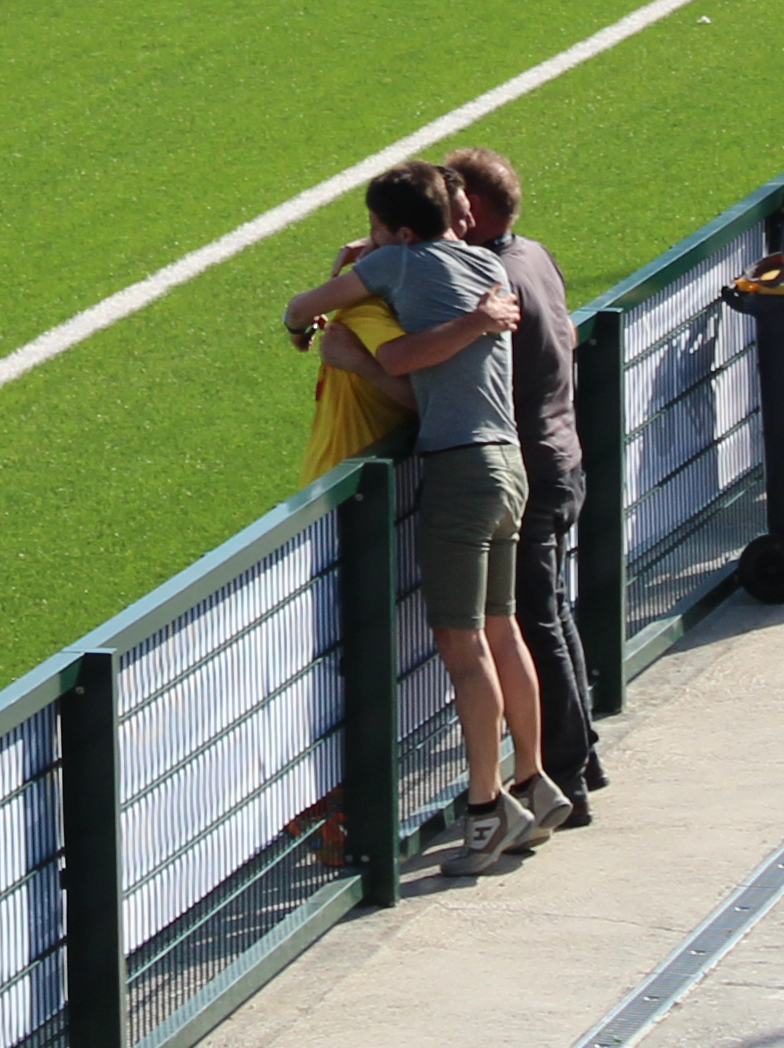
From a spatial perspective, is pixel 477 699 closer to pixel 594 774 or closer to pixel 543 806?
pixel 543 806

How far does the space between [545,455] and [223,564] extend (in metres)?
1.24

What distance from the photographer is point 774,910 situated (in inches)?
209

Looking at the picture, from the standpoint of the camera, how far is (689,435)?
735 centimetres

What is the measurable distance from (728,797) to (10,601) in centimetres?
332

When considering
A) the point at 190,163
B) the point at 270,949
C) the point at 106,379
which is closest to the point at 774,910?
the point at 270,949

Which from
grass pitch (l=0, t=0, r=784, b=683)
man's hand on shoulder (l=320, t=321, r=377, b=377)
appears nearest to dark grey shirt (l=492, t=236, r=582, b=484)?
man's hand on shoulder (l=320, t=321, r=377, b=377)

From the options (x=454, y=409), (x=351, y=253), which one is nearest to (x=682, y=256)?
(x=351, y=253)

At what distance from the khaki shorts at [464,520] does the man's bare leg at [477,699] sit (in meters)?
0.06

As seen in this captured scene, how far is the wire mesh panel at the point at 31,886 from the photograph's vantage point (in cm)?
425

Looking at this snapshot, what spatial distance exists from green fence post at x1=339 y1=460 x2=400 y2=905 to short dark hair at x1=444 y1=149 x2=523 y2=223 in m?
0.82

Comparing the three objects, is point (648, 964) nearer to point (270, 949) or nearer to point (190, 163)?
point (270, 949)

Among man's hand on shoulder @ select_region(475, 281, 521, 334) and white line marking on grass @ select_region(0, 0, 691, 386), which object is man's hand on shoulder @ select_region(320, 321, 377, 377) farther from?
white line marking on grass @ select_region(0, 0, 691, 386)

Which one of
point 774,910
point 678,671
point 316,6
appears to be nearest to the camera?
point 774,910

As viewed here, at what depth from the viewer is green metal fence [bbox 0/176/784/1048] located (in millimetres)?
4391
